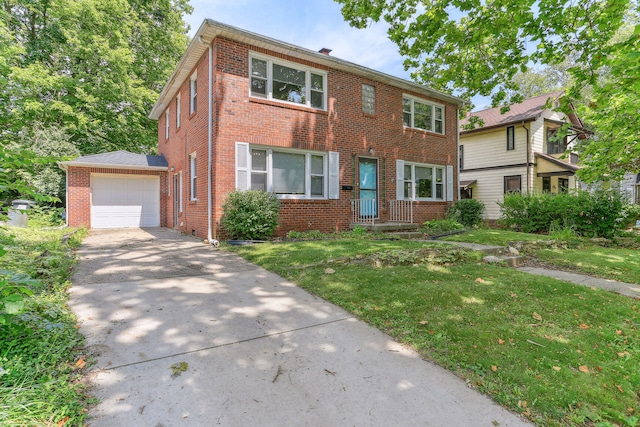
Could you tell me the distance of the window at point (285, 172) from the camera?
851cm

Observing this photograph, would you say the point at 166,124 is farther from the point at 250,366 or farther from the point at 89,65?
the point at 250,366

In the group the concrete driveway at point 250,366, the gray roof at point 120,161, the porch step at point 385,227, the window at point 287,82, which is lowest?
the concrete driveway at point 250,366

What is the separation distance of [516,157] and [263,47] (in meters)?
14.7

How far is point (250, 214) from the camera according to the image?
24.7ft

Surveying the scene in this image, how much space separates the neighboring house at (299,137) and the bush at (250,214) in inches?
24.0

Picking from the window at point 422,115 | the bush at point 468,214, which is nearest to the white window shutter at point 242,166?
the window at point 422,115

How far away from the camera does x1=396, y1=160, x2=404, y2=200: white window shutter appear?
11.4m

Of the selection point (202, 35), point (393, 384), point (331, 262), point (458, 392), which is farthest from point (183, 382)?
point (202, 35)

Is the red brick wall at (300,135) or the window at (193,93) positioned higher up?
the window at (193,93)

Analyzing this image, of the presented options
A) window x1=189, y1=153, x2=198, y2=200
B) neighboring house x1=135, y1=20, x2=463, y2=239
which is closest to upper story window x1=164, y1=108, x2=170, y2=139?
neighboring house x1=135, y1=20, x2=463, y2=239

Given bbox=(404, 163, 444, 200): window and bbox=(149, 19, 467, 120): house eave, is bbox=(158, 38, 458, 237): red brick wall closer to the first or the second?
bbox=(149, 19, 467, 120): house eave

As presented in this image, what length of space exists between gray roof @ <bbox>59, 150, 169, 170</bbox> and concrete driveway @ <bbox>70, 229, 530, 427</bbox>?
1039 centimetres

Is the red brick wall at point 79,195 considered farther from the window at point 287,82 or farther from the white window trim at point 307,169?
the window at point 287,82

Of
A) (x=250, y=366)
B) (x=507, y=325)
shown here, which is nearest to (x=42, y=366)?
(x=250, y=366)
